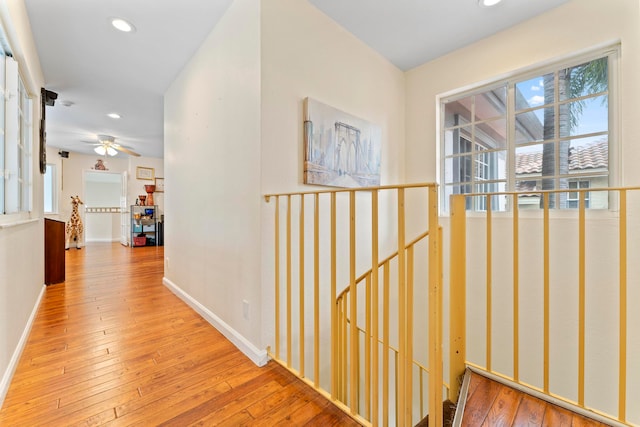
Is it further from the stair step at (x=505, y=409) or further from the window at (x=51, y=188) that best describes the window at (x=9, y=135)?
the window at (x=51, y=188)

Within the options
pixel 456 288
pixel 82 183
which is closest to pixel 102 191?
pixel 82 183

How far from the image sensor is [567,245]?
2.02m

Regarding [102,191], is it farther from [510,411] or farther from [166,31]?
[510,411]

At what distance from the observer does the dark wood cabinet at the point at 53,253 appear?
3.13 metres

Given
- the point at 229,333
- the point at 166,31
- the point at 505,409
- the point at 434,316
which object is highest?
the point at 166,31

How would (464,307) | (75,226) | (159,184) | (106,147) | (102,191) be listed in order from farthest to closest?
1. (102,191)
2. (159,184)
3. (75,226)
4. (106,147)
5. (464,307)

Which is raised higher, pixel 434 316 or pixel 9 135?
pixel 9 135

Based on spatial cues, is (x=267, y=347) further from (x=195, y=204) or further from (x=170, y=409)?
(x=195, y=204)

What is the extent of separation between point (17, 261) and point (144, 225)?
534 centimetres

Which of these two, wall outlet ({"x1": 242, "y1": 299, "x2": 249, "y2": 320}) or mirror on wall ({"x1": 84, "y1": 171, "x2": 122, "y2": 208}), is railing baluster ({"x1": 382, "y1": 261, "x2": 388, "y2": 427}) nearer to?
wall outlet ({"x1": 242, "y1": 299, "x2": 249, "y2": 320})

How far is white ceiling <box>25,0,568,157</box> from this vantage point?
6.63 ft

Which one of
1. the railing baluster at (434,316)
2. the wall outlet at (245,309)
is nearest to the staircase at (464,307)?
the railing baluster at (434,316)

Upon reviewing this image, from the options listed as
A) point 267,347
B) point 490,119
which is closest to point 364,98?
point 490,119

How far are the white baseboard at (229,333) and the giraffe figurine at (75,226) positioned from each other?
16.9 ft
